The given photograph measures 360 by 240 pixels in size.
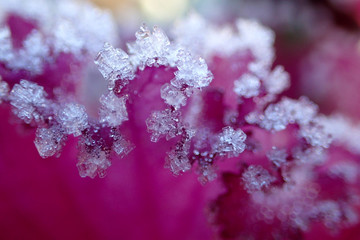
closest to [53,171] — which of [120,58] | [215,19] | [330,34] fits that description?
[120,58]

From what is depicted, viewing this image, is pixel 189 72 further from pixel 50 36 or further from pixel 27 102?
pixel 50 36

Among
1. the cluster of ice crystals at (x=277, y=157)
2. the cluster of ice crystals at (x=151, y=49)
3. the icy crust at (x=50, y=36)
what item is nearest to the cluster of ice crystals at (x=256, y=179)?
the cluster of ice crystals at (x=277, y=157)

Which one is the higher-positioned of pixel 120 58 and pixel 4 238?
pixel 120 58

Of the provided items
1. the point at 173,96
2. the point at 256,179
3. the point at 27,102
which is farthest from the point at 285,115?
the point at 27,102

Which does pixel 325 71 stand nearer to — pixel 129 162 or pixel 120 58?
pixel 129 162

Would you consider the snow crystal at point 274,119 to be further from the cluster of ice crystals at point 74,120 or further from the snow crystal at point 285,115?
the cluster of ice crystals at point 74,120

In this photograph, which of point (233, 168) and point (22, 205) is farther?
point (22, 205)
